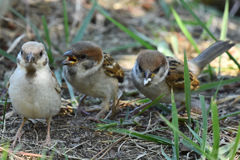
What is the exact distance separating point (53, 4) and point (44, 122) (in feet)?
14.1

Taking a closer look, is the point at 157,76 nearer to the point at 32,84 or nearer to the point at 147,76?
the point at 147,76

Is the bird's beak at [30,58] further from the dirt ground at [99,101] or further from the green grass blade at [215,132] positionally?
the green grass blade at [215,132]

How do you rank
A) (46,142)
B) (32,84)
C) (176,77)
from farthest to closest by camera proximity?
(176,77), (46,142), (32,84)

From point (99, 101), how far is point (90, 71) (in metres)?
0.89

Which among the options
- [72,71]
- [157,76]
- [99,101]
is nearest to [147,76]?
[157,76]

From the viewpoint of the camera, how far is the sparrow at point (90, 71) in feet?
12.1

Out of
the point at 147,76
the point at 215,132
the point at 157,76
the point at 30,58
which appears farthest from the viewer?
the point at 157,76

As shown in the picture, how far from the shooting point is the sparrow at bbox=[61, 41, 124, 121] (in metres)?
3.69

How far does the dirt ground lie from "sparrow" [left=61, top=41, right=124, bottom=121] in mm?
372

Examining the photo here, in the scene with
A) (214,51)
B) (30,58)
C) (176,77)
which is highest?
(30,58)

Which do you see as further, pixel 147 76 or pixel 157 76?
pixel 157 76

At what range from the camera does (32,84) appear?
2.87 metres

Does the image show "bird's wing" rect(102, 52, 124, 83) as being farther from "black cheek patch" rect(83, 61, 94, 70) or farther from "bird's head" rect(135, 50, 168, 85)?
"bird's head" rect(135, 50, 168, 85)

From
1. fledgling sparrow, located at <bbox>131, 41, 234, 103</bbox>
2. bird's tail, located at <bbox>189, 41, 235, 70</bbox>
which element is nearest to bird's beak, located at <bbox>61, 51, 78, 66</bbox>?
fledgling sparrow, located at <bbox>131, 41, 234, 103</bbox>
